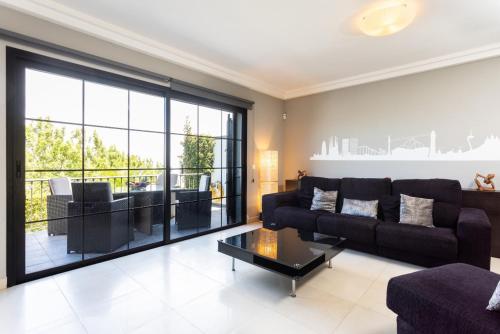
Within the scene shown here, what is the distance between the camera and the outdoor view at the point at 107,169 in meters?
2.41

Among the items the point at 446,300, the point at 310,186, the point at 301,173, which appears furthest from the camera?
the point at 301,173

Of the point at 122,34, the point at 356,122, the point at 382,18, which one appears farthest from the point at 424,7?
the point at 122,34

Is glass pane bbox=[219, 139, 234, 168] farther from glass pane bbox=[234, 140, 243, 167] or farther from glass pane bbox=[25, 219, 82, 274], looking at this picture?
glass pane bbox=[25, 219, 82, 274]

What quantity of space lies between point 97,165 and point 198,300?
187 cm

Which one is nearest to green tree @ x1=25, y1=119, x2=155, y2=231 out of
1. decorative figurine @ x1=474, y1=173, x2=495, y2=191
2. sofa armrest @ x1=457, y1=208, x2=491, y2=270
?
sofa armrest @ x1=457, y1=208, x2=491, y2=270

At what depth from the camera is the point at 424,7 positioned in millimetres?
2270

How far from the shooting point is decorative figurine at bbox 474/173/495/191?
295 centimetres

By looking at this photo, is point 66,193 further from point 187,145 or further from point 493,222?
point 493,222

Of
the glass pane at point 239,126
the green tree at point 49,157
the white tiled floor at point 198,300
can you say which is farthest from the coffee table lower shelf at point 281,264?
the glass pane at point 239,126

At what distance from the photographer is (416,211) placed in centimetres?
291

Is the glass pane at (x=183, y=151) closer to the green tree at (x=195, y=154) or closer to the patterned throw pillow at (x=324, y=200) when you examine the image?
the green tree at (x=195, y=154)

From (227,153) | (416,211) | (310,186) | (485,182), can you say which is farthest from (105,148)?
(485,182)

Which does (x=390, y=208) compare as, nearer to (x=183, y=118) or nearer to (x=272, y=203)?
(x=272, y=203)

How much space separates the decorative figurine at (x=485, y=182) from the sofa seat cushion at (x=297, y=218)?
190 cm
